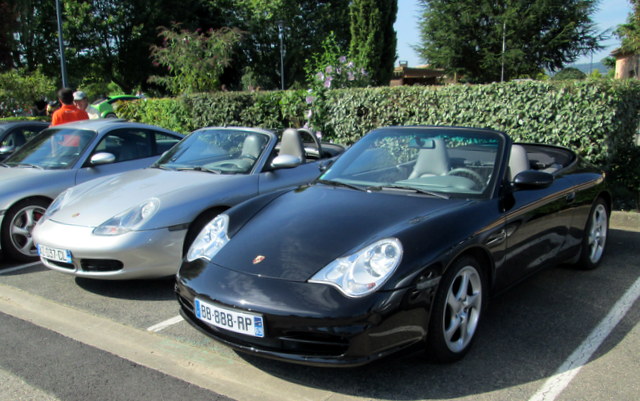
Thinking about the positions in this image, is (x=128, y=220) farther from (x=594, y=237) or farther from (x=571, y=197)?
(x=594, y=237)

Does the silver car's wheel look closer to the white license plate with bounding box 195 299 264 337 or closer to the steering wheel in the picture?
the white license plate with bounding box 195 299 264 337

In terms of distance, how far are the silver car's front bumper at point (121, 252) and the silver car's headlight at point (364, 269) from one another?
191 centimetres

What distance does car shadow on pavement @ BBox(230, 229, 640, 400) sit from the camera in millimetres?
2896

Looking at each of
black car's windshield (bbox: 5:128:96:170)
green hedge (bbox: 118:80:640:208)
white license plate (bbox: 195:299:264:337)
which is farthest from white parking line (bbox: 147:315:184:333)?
green hedge (bbox: 118:80:640:208)

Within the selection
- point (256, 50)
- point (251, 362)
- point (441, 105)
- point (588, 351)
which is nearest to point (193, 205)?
point (251, 362)

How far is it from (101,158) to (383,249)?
4.22 m

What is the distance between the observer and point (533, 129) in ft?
24.4

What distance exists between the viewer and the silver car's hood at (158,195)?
4.51 m

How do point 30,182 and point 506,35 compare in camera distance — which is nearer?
point 30,182

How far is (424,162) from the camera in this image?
13.2 feet

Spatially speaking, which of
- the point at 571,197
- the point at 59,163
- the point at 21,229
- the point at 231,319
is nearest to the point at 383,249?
the point at 231,319

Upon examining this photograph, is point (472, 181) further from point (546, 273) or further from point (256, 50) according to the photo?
point (256, 50)

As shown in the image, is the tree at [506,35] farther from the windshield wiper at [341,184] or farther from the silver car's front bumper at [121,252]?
the silver car's front bumper at [121,252]

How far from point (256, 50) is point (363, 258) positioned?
125 ft
